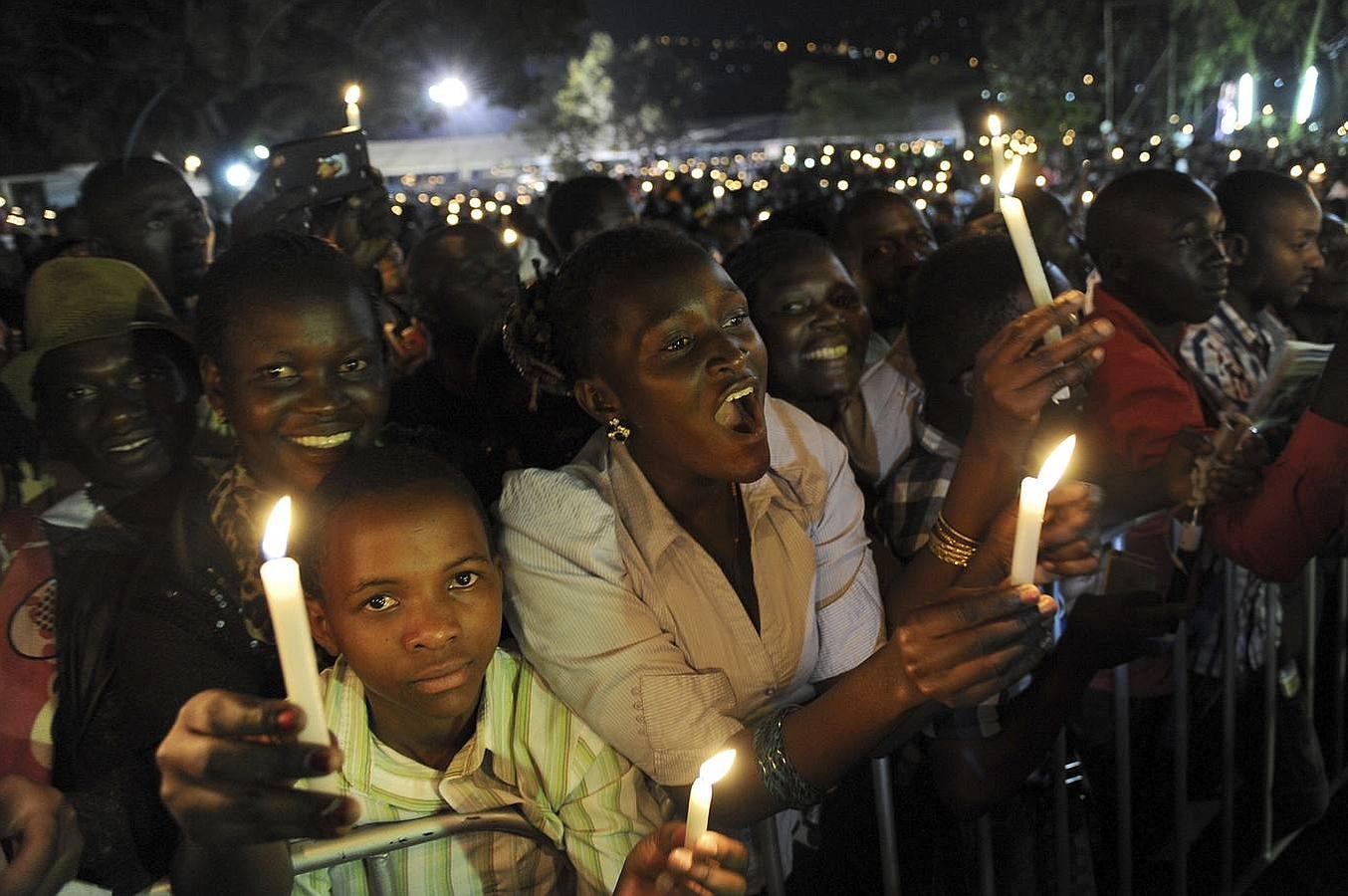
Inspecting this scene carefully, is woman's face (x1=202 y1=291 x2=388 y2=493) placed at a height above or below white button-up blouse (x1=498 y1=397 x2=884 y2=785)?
above

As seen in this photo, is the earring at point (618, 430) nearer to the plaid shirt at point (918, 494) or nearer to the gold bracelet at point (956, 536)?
the gold bracelet at point (956, 536)

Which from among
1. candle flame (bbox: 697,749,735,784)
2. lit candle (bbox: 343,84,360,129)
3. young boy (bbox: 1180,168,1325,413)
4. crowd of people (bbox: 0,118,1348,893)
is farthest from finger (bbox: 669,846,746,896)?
young boy (bbox: 1180,168,1325,413)

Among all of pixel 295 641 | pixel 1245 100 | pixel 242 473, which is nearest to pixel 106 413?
pixel 242 473

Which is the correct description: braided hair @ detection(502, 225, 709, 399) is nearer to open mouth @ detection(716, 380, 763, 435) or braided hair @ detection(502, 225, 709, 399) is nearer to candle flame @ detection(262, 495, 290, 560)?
open mouth @ detection(716, 380, 763, 435)

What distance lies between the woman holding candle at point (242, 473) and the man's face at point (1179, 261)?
8.27 ft

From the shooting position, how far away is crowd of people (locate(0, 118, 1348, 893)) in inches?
75.2

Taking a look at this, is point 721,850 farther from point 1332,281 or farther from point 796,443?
point 1332,281

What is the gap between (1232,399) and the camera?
3637 mm

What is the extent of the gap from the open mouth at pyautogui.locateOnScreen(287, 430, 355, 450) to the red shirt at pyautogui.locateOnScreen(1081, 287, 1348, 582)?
217 cm

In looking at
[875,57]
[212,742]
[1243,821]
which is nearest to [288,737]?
[212,742]

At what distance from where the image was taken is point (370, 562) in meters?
1.91

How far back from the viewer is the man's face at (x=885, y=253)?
4.80m

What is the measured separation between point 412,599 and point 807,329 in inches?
67.4

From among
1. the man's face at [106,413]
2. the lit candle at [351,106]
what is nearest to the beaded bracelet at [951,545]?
the man's face at [106,413]
